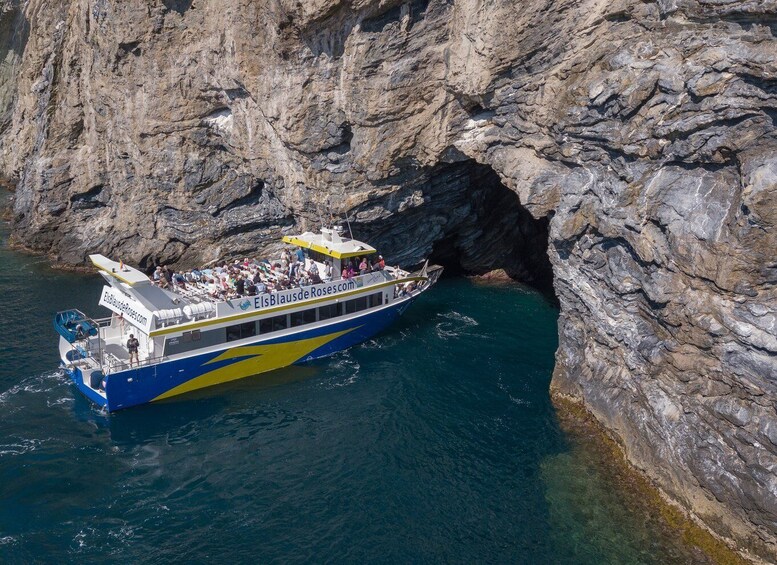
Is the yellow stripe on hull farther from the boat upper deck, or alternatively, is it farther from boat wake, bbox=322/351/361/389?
the boat upper deck

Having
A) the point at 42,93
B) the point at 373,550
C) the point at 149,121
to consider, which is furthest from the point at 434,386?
the point at 42,93

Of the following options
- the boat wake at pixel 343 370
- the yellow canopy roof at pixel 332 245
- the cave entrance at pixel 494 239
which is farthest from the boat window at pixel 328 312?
the cave entrance at pixel 494 239

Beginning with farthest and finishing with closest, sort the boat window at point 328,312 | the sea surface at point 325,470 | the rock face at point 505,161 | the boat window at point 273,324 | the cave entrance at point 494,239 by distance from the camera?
the cave entrance at point 494,239
the boat window at point 328,312
the boat window at point 273,324
the sea surface at point 325,470
the rock face at point 505,161

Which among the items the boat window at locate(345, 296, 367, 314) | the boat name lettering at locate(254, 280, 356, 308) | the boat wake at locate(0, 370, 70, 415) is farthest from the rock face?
the boat wake at locate(0, 370, 70, 415)

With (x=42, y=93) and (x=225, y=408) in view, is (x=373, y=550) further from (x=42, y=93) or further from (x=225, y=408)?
(x=42, y=93)

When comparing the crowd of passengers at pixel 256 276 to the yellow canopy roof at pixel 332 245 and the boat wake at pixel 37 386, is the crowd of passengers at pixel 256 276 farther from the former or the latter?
the boat wake at pixel 37 386

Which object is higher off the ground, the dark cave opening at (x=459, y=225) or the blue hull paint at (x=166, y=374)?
the dark cave opening at (x=459, y=225)

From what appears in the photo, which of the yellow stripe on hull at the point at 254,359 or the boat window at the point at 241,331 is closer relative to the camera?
the yellow stripe on hull at the point at 254,359

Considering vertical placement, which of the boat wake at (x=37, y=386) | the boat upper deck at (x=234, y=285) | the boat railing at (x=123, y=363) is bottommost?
the boat wake at (x=37, y=386)

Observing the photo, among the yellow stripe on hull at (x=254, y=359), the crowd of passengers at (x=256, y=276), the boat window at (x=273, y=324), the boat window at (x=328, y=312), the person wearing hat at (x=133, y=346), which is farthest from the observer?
the boat window at (x=328, y=312)
